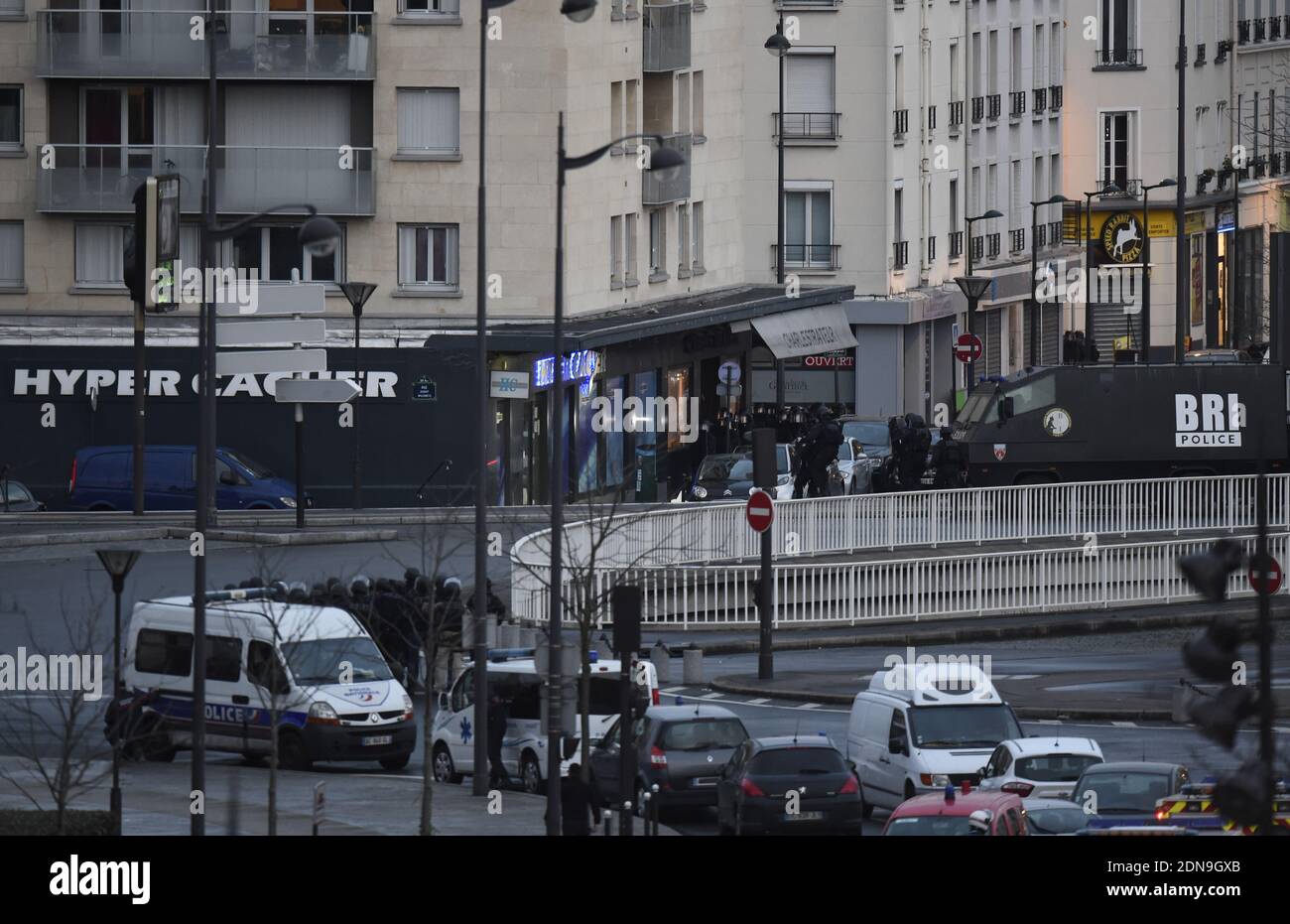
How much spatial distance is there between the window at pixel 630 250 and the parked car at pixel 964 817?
117 ft

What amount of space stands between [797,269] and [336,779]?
140ft

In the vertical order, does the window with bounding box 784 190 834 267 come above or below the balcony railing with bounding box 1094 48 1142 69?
below

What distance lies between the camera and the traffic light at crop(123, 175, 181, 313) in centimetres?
4069

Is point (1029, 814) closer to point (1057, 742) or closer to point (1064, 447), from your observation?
point (1057, 742)

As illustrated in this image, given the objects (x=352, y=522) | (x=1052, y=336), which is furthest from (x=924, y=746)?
(x=1052, y=336)

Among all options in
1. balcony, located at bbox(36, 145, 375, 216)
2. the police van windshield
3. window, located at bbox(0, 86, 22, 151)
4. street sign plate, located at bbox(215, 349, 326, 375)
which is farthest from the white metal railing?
window, located at bbox(0, 86, 22, 151)

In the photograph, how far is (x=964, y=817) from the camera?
70.1 ft

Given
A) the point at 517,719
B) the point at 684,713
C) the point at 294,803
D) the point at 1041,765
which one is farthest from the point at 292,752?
the point at 1041,765

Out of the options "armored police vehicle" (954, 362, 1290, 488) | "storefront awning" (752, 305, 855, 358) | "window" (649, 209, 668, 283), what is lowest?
"armored police vehicle" (954, 362, 1290, 488)

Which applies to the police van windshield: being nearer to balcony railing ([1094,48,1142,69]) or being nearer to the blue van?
the blue van

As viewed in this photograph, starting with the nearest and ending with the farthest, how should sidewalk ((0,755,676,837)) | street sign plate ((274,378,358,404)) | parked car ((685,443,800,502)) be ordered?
sidewalk ((0,755,676,837)), street sign plate ((274,378,358,404)), parked car ((685,443,800,502))

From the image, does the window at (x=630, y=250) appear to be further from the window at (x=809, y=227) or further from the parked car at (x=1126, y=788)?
the parked car at (x=1126, y=788)

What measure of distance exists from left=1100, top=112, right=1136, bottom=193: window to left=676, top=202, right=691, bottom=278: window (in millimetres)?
28821

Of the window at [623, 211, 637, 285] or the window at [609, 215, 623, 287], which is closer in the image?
the window at [609, 215, 623, 287]
